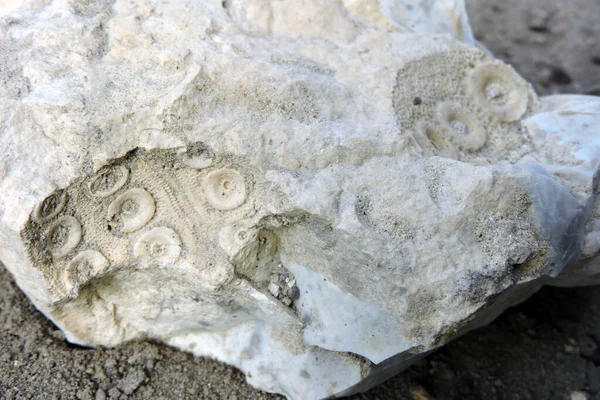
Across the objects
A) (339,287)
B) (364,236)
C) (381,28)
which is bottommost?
(339,287)

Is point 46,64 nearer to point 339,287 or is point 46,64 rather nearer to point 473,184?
point 339,287

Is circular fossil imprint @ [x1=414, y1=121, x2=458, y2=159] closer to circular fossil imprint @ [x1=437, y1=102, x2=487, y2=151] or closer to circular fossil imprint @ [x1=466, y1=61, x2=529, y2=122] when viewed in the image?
circular fossil imprint @ [x1=437, y1=102, x2=487, y2=151]

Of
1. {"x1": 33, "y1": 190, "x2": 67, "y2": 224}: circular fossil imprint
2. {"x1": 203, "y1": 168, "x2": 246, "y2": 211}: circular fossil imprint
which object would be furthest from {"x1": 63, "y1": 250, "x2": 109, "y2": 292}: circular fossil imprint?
{"x1": 203, "y1": 168, "x2": 246, "y2": 211}: circular fossil imprint

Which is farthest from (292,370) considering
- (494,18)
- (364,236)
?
(494,18)

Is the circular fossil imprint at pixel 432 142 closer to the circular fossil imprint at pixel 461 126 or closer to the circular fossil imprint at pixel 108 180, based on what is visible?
the circular fossil imprint at pixel 461 126

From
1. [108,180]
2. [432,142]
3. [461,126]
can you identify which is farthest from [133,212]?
[461,126]

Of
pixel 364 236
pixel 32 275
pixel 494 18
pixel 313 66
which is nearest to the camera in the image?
pixel 364 236

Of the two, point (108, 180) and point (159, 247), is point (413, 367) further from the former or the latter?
point (108, 180)

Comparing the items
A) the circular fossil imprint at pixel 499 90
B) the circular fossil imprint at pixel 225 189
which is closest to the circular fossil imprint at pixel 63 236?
the circular fossil imprint at pixel 225 189
